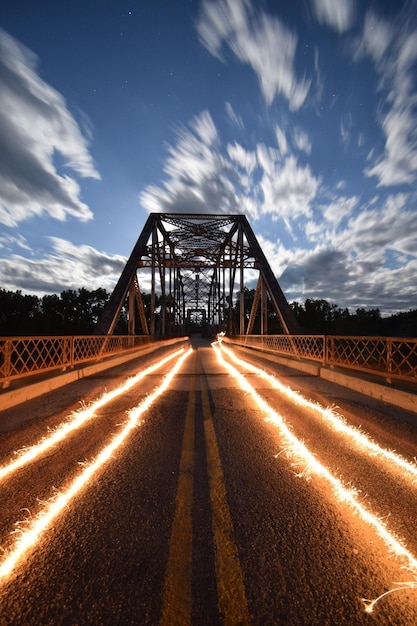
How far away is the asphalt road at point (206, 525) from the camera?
170 centimetres

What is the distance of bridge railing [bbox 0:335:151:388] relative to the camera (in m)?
6.97

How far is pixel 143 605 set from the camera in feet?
5.50

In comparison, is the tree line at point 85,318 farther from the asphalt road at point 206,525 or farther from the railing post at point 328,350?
the asphalt road at point 206,525

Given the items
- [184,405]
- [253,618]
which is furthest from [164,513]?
[184,405]

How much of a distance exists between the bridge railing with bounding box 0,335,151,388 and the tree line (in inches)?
1468

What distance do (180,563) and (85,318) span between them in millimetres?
58143

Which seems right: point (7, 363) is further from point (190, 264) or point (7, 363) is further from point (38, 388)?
point (190, 264)

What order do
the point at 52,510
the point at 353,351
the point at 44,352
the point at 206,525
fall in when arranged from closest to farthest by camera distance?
the point at 206,525 → the point at 52,510 → the point at 353,351 → the point at 44,352

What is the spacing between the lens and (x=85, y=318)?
5588cm

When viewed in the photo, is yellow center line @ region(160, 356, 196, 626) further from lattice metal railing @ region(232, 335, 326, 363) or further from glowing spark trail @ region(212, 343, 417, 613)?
lattice metal railing @ region(232, 335, 326, 363)

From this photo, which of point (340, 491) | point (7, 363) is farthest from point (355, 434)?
point (7, 363)

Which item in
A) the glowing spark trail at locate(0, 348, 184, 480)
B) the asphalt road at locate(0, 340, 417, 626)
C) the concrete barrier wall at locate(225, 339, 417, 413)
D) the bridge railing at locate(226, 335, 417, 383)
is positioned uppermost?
the bridge railing at locate(226, 335, 417, 383)

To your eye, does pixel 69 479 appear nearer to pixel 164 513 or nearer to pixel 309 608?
pixel 164 513

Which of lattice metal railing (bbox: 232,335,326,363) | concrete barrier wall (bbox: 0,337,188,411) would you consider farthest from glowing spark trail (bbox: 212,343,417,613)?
lattice metal railing (bbox: 232,335,326,363)
